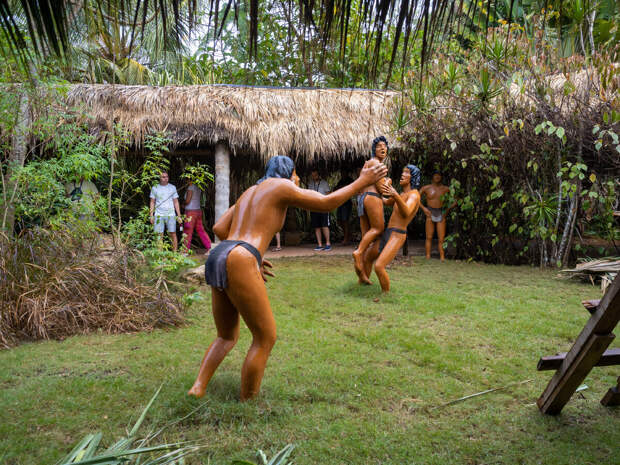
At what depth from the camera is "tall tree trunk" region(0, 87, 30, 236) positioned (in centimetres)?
470

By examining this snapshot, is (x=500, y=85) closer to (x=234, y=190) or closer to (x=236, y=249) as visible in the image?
(x=236, y=249)

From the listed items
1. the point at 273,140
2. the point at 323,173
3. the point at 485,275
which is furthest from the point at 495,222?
the point at 323,173

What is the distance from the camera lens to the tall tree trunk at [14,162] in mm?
4703

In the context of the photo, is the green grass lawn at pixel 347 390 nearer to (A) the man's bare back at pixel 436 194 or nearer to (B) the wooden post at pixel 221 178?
(A) the man's bare back at pixel 436 194

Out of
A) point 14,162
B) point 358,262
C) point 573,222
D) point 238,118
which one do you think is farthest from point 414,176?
point 14,162

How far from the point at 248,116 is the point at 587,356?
7.55 meters

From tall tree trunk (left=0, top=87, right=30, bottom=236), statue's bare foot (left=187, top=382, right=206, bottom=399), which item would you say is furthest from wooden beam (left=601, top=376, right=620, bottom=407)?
tall tree trunk (left=0, top=87, right=30, bottom=236)

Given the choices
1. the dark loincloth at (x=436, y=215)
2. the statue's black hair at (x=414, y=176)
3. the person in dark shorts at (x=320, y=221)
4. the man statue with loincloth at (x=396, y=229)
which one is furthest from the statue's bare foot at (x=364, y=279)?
the person in dark shorts at (x=320, y=221)

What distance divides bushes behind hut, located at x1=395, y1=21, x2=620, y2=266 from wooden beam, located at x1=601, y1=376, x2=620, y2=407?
440cm

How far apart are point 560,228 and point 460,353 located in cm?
499

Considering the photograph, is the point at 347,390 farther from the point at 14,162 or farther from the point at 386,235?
the point at 14,162

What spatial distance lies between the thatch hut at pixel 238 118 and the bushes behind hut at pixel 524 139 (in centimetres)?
125

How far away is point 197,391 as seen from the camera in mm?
2926

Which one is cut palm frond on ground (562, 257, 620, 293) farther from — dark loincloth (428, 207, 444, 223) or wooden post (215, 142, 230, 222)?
wooden post (215, 142, 230, 222)
